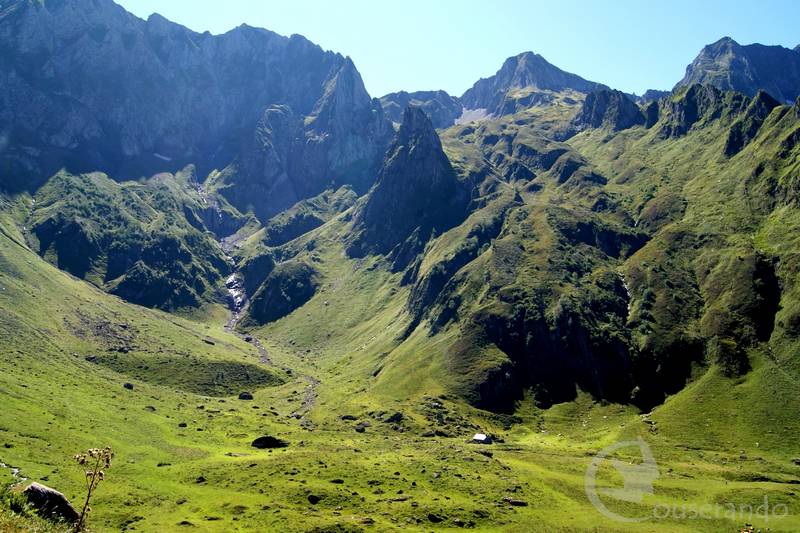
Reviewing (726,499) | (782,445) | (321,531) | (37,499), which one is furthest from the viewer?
(782,445)

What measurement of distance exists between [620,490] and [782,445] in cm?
7289

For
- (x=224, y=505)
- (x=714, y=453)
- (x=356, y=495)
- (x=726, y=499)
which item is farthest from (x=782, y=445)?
(x=224, y=505)

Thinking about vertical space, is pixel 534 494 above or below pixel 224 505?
above

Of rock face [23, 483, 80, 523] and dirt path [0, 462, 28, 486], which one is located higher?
rock face [23, 483, 80, 523]

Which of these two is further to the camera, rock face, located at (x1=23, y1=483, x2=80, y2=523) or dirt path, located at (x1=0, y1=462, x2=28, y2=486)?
dirt path, located at (x1=0, y1=462, x2=28, y2=486)

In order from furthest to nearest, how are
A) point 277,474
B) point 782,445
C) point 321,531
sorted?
1. point 782,445
2. point 277,474
3. point 321,531

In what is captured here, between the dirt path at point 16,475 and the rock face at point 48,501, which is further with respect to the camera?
the dirt path at point 16,475

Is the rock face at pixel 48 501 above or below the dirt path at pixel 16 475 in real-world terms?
above

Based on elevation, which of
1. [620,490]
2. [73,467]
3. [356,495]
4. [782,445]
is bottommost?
[73,467]

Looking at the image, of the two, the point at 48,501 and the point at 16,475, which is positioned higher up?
the point at 48,501

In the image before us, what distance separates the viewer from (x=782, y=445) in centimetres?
18962

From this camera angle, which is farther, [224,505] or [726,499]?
[726,499]

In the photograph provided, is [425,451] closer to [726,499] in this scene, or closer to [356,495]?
[356,495]

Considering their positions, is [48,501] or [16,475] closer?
[48,501]
